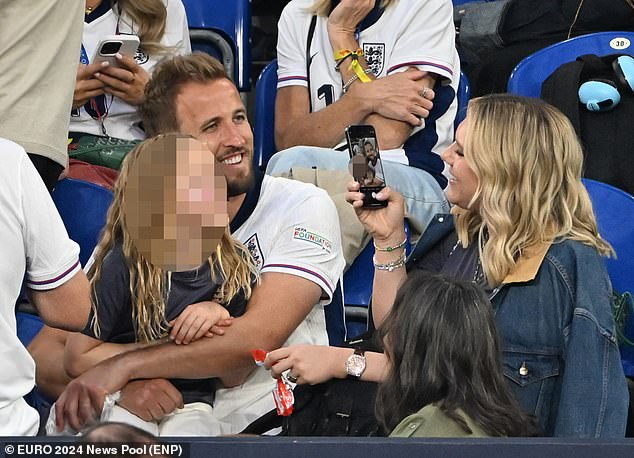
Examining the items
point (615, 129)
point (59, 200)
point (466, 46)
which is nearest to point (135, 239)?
point (59, 200)

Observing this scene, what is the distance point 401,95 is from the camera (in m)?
3.94

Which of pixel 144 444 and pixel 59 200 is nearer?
pixel 144 444

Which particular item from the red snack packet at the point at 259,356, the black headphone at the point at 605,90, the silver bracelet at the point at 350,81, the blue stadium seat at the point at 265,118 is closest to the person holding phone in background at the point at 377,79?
the silver bracelet at the point at 350,81

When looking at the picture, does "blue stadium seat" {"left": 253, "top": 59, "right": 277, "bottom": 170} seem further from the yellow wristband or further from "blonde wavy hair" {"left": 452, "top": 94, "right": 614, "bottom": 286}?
"blonde wavy hair" {"left": 452, "top": 94, "right": 614, "bottom": 286}

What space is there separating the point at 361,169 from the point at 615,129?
1.17 metres

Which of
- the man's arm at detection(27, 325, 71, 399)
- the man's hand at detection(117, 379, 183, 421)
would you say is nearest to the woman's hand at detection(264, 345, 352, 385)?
the man's hand at detection(117, 379, 183, 421)

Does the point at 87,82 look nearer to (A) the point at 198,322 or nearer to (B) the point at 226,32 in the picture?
(B) the point at 226,32

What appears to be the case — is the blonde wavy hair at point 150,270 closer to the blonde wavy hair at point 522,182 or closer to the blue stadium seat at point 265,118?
the blonde wavy hair at point 522,182

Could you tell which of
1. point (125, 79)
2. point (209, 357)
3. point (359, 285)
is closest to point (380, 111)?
point (359, 285)

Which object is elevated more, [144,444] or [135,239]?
[144,444]

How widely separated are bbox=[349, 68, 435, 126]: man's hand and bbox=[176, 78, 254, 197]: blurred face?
2.15 ft

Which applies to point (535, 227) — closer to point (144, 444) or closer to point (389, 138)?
point (389, 138)

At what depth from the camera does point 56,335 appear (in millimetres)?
3146

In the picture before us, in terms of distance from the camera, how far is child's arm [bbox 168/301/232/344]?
2949mm
